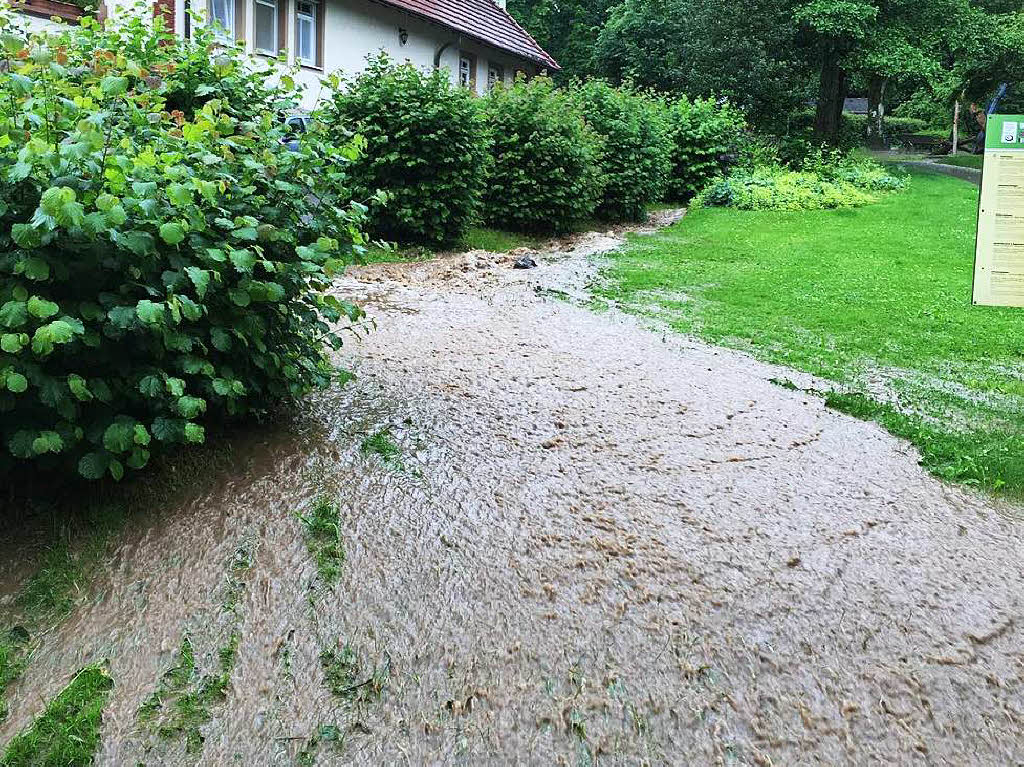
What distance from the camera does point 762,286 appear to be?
9.54 metres

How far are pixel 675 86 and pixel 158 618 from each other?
3245 centimetres

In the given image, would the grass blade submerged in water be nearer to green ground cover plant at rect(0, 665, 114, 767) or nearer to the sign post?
green ground cover plant at rect(0, 665, 114, 767)

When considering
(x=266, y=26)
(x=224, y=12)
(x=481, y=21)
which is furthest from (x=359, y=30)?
(x=481, y=21)

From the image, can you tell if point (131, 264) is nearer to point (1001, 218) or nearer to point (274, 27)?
point (1001, 218)

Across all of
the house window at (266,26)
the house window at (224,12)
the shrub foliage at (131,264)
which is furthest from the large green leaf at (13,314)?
the house window at (266,26)

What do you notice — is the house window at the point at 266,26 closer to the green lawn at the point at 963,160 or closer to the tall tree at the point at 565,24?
the tall tree at the point at 565,24

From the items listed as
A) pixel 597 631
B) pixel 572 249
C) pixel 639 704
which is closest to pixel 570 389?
pixel 597 631

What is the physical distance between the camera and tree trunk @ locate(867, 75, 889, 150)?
3675 centimetres

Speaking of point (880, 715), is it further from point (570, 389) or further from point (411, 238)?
point (411, 238)

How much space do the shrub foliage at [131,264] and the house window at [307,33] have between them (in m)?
14.6

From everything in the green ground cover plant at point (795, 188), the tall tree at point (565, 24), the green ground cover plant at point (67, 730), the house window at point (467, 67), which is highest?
the tall tree at point (565, 24)

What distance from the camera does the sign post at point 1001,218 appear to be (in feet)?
14.5

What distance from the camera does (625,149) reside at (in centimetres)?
1532

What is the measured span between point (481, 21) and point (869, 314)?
17.7 meters
